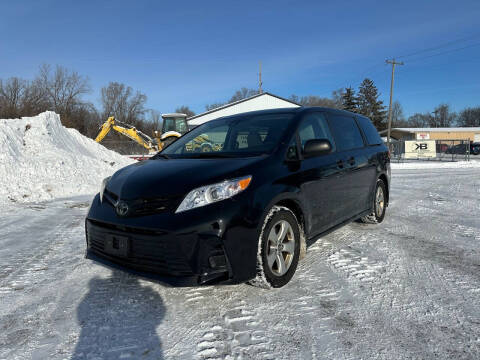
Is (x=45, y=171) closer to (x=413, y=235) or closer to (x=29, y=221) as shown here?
(x=29, y=221)

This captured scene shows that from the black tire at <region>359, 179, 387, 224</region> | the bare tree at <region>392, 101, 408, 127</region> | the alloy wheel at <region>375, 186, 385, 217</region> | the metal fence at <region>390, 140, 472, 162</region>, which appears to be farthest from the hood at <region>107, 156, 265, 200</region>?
the bare tree at <region>392, 101, 408, 127</region>

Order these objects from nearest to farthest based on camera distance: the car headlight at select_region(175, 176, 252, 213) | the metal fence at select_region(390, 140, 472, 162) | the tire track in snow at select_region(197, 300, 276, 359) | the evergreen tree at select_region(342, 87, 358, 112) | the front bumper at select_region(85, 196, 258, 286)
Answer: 1. the tire track in snow at select_region(197, 300, 276, 359)
2. the front bumper at select_region(85, 196, 258, 286)
3. the car headlight at select_region(175, 176, 252, 213)
4. the metal fence at select_region(390, 140, 472, 162)
5. the evergreen tree at select_region(342, 87, 358, 112)

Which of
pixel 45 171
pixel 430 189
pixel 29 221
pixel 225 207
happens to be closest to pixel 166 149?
pixel 225 207

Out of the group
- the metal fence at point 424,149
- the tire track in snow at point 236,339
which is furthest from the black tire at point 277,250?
the metal fence at point 424,149

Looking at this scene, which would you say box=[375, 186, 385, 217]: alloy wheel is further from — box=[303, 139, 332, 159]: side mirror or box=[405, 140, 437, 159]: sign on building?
box=[405, 140, 437, 159]: sign on building

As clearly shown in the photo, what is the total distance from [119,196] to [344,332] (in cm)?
201

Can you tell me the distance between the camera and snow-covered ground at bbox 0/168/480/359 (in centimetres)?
200

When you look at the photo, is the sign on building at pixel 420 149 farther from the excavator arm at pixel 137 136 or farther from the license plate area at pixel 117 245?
the license plate area at pixel 117 245

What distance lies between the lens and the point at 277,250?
2.74 meters

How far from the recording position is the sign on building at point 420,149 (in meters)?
24.4

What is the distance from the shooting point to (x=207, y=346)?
6.68ft

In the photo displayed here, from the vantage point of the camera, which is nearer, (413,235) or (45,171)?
(413,235)

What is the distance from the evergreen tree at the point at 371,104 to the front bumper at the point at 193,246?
201 feet

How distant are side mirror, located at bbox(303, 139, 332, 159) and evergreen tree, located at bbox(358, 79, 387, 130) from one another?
197 feet
